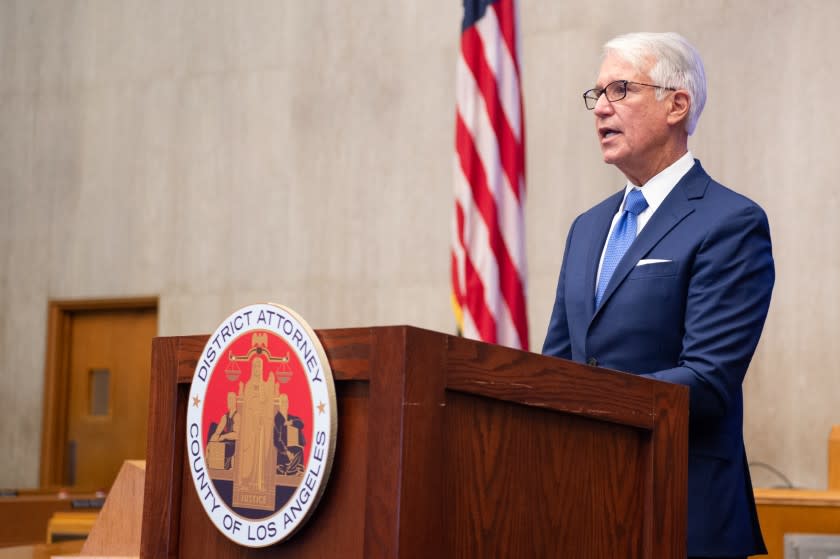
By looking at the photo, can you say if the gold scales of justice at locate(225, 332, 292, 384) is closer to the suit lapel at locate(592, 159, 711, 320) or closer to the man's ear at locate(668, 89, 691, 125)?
the suit lapel at locate(592, 159, 711, 320)

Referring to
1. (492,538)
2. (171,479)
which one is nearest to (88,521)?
(171,479)

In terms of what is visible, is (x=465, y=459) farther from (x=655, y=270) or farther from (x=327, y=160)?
(x=327, y=160)

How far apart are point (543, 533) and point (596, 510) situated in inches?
4.4

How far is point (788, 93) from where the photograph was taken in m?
5.52

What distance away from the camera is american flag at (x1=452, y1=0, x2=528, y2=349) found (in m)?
4.06

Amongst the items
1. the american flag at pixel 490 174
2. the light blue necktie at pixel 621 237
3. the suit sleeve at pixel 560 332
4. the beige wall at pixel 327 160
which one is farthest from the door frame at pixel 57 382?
the light blue necktie at pixel 621 237

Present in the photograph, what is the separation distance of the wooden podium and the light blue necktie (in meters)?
0.36

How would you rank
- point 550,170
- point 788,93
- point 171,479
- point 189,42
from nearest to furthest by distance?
point 171,479 < point 788,93 < point 550,170 < point 189,42

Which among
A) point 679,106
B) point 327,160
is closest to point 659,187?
point 679,106

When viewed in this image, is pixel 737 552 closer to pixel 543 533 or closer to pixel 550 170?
pixel 543 533

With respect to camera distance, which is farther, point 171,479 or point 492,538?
point 171,479

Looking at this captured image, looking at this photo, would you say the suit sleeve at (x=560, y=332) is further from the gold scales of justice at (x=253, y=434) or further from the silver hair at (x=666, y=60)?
the gold scales of justice at (x=253, y=434)

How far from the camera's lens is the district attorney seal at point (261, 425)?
125 centimetres

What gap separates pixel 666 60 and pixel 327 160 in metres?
4.96
